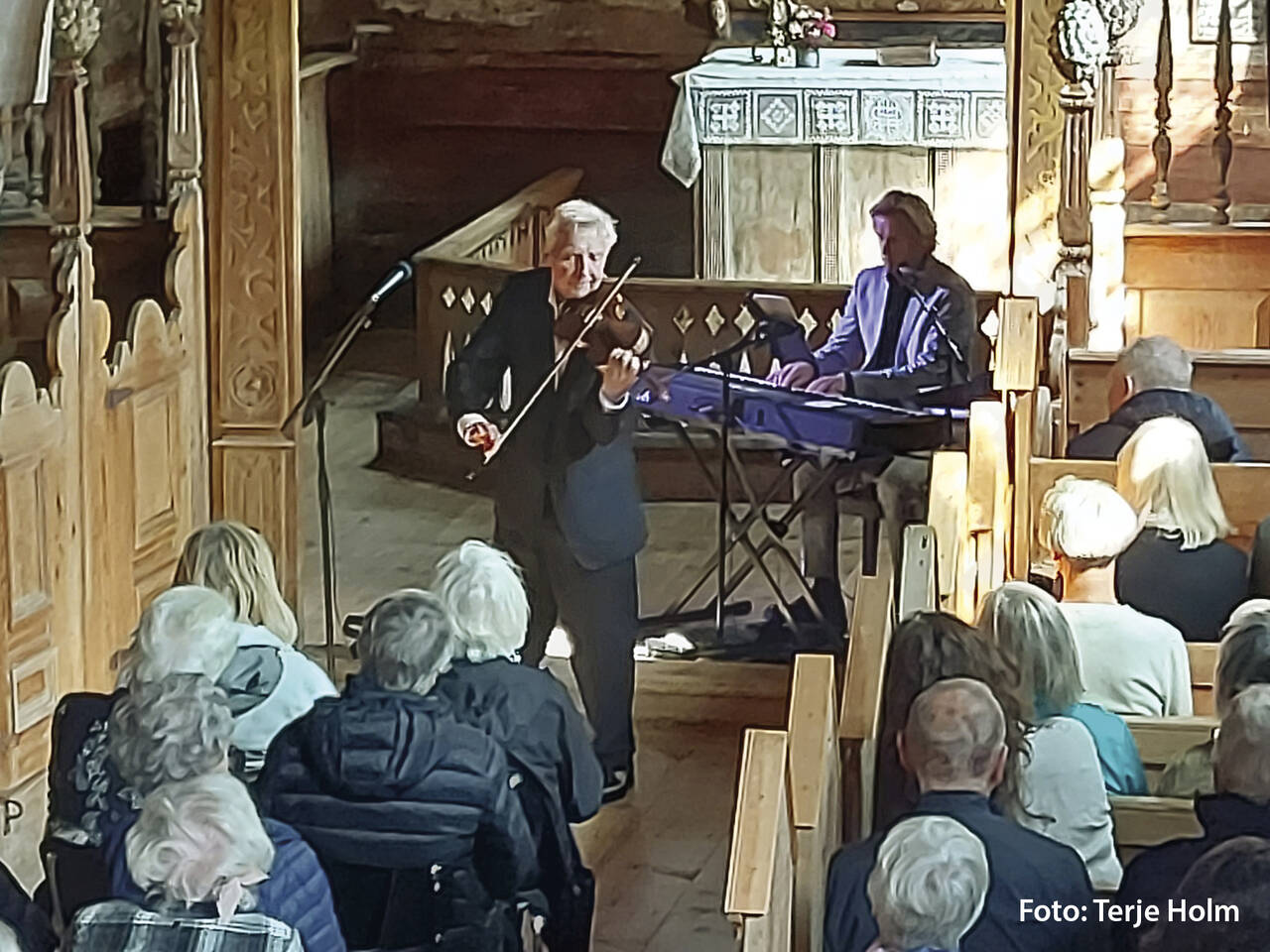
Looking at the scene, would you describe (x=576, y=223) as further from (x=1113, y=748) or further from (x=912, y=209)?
(x=1113, y=748)

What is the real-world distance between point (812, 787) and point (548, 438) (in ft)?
5.91

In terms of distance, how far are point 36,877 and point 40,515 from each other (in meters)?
0.88

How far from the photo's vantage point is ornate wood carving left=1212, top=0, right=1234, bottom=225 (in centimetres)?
605

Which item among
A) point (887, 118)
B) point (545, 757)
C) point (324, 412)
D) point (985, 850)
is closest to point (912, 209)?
point (887, 118)

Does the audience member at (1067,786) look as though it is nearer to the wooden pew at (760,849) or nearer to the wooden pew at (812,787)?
the wooden pew at (812,787)

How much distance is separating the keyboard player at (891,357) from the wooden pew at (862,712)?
133 centimetres

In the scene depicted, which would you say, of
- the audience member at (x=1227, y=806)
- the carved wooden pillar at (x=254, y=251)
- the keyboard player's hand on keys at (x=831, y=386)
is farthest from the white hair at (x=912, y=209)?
the audience member at (x=1227, y=806)

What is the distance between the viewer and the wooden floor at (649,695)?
15.6 feet

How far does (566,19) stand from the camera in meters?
5.91

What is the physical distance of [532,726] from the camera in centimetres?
440

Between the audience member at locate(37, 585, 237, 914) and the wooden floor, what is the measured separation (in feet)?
1.37

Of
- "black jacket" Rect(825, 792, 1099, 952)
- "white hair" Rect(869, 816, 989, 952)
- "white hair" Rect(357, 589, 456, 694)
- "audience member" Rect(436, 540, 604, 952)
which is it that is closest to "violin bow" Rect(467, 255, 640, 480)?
"audience member" Rect(436, 540, 604, 952)

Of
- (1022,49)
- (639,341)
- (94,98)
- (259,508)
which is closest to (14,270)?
(94,98)

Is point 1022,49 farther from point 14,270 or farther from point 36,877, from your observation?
point 36,877
